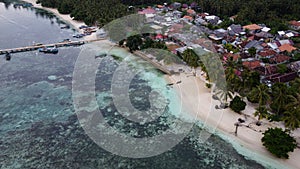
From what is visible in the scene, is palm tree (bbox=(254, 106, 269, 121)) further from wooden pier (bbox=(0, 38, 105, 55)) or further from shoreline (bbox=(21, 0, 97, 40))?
shoreline (bbox=(21, 0, 97, 40))

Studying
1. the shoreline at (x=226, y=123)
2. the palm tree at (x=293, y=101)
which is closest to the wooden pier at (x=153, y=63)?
the shoreline at (x=226, y=123)

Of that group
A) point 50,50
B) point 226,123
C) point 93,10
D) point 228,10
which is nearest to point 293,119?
point 226,123

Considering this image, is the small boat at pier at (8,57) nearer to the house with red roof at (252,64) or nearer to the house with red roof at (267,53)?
the house with red roof at (252,64)

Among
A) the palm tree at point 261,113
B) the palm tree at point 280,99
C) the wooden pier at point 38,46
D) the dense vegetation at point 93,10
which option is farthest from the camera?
the dense vegetation at point 93,10

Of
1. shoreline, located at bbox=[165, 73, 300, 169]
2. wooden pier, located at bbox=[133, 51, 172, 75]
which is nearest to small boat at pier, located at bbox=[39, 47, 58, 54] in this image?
wooden pier, located at bbox=[133, 51, 172, 75]

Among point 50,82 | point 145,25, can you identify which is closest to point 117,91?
point 50,82

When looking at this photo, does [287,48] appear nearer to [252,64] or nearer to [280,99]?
[252,64]
